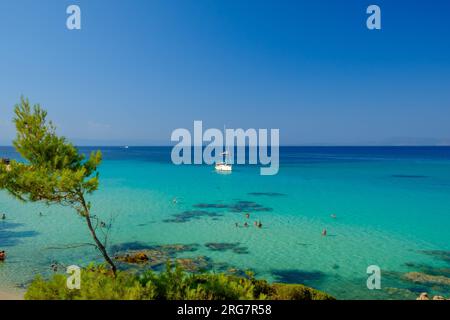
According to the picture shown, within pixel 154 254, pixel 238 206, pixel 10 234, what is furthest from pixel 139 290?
pixel 238 206

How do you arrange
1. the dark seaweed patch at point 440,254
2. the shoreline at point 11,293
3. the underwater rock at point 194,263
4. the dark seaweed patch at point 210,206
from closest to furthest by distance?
the shoreline at point 11,293, the underwater rock at point 194,263, the dark seaweed patch at point 440,254, the dark seaweed patch at point 210,206

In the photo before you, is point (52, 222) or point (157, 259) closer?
point (157, 259)

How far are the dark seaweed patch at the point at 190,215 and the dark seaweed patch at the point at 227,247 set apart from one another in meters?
9.32

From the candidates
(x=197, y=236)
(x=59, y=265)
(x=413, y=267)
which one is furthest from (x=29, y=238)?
(x=413, y=267)

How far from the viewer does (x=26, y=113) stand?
1225cm

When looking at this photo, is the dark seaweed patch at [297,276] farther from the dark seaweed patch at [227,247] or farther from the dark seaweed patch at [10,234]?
the dark seaweed patch at [10,234]

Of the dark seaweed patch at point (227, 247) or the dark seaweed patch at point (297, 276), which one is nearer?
the dark seaweed patch at point (297, 276)

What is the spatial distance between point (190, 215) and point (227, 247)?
12.8m

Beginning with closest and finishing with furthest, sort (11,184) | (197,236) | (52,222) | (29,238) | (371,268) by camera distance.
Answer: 1. (11,184)
2. (371,268)
3. (29,238)
4. (197,236)
5. (52,222)

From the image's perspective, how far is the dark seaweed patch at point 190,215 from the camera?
3606cm

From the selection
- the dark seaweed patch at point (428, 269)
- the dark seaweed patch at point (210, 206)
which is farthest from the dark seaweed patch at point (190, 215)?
the dark seaweed patch at point (428, 269)
